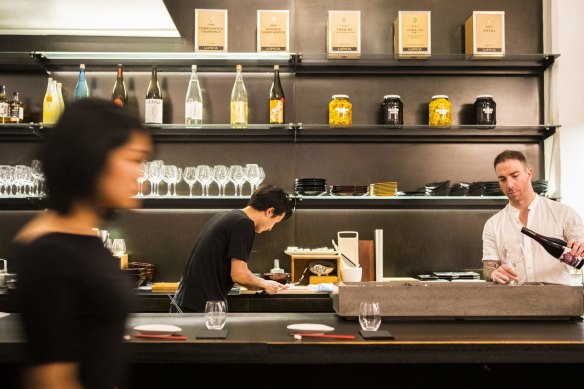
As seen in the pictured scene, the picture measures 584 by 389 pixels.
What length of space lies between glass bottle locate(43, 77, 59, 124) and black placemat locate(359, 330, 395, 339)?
291 centimetres

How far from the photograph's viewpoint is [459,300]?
2.49 metres

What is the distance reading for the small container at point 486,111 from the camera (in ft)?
13.8

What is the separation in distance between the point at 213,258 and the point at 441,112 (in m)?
1.97

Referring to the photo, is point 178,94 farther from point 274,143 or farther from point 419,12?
point 419,12

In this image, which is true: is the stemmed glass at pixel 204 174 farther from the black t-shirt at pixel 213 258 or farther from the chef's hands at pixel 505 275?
the chef's hands at pixel 505 275

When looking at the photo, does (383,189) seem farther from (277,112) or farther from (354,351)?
(354,351)

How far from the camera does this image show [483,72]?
4.43m

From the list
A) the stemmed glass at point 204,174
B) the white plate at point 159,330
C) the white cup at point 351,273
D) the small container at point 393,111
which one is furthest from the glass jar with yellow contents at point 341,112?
the white plate at point 159,330

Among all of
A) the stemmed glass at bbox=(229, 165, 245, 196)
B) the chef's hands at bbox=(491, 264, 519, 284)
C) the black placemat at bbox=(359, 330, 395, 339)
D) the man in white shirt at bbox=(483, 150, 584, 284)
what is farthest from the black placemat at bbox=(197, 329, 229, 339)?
the stemmed glass at bbox=(229, 165, 245, 196)

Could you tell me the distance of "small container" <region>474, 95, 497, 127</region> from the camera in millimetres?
4219

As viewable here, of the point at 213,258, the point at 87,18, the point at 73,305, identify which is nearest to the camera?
the point at 73,305

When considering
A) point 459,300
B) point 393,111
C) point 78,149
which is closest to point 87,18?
point 393,111

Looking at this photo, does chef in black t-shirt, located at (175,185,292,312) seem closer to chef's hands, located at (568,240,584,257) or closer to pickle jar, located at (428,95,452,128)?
chef's hands, located at (568,240,584,257)

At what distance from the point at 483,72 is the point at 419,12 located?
26.4 inches
